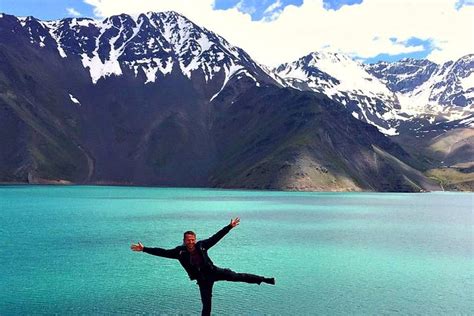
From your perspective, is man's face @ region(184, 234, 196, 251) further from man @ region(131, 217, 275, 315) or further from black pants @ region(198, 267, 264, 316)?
black pants @ region(198, 267, 264, 316)

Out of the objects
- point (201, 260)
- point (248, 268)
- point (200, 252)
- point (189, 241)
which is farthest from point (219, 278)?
point (248, 268)

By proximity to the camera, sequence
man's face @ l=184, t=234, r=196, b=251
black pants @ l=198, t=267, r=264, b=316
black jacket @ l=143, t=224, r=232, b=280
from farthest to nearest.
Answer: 1. black jacket @ l=143, t=224, r=232, b=280
2. black pants @ l=198, t=267, r=264, b=316
3. man's face @ l=184, t=234, r=196, b=251

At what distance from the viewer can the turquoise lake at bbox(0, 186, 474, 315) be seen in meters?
41.8

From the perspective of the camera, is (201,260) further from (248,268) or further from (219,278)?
(248,268)

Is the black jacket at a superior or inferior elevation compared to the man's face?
inferior

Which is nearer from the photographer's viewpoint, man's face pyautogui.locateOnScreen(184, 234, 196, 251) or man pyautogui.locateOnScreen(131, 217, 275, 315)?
man's face pyautogui.locateOnScreen(184, 234, 196, 251)

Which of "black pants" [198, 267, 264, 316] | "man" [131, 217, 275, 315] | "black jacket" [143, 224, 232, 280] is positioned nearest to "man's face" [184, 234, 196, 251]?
"man" [131, 217, 275, 315]

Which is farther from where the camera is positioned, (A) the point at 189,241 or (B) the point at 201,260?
(B) the point at 201,260

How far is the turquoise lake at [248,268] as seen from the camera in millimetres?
41812

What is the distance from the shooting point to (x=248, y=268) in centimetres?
5678

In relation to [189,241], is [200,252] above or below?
below

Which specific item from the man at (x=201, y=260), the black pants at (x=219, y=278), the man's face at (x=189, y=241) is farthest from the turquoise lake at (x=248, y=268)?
the man's face at (x=189, y=241)

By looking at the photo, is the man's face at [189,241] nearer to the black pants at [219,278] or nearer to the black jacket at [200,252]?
the black jacket at [200,252]

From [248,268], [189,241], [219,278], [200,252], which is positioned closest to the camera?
[189,241]
